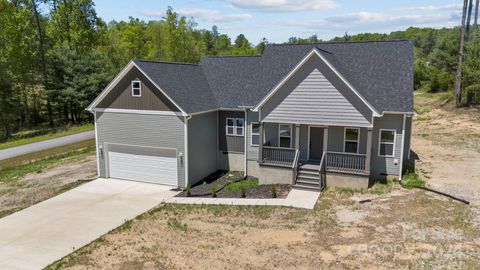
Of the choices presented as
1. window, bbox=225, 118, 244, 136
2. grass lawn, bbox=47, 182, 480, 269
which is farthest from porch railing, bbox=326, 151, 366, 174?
window, bbox=225, 118, 244, 136

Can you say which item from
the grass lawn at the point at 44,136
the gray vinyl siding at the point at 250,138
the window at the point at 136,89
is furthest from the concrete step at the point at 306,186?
the grass lawn at the point at 44,136

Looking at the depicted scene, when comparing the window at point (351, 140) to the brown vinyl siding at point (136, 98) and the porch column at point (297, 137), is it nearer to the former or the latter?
the porch column at point (297, 137)

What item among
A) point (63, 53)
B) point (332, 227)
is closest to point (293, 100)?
point (332, 227)

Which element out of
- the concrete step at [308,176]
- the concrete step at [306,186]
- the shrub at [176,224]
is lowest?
the shrub at [176,224]

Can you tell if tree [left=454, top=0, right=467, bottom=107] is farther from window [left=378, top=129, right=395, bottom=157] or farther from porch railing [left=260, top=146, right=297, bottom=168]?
porch railing [left=260, top=146, right=297, bottom=168]

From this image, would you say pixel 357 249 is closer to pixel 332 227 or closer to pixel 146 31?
pixel 332 227
